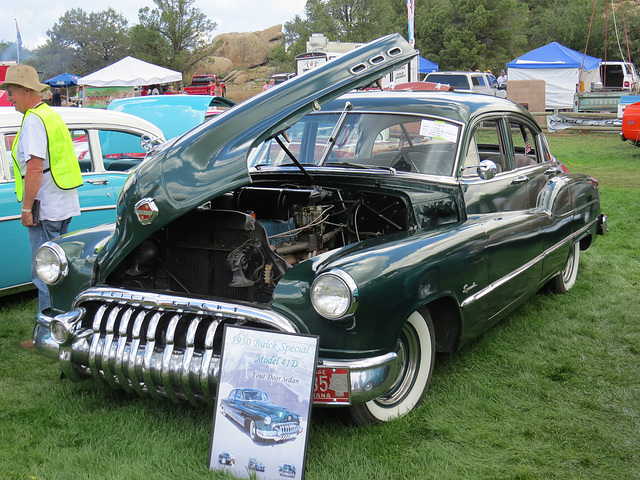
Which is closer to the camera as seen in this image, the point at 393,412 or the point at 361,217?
the point at 393,412

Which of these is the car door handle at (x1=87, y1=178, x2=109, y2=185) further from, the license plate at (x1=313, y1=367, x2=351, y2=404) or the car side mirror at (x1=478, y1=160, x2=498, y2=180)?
the license plate at (x1=313, y1=367, x2=351, y2=404)

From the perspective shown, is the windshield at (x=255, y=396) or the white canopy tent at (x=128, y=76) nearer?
the windshield at (x=255, y=396)

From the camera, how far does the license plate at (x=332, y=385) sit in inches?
118

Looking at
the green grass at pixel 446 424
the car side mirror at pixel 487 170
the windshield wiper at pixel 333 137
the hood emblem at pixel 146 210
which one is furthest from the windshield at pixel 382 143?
the green grass at pixel 446 424

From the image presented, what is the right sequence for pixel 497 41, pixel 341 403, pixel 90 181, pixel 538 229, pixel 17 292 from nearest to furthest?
pixel 341 403 < pixel 538 229 < pixel 17 292 < pixel 90 181 < pixel 497 41

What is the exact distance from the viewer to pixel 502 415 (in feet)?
11.6

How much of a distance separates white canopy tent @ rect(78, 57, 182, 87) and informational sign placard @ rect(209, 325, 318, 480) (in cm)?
2146

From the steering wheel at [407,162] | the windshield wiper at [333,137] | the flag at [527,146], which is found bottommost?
the flag at [527,146]

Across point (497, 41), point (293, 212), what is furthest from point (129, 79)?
point (497, 41)

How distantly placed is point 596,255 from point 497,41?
3759 cm

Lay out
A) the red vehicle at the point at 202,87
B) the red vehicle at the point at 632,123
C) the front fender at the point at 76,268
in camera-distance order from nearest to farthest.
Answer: the front fender at the point at 76,268 → the red vehicle at the point at 632,123 → the red vehicle at the point at 202,87

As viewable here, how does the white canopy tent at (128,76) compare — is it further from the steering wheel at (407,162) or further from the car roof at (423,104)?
the steering wheel at (407,162)

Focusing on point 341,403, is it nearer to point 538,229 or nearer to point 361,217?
point 361,217

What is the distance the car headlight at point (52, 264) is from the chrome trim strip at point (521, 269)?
2.23 metres
